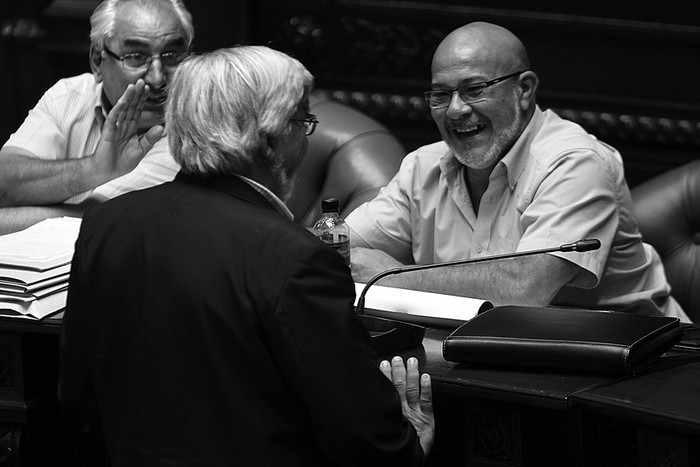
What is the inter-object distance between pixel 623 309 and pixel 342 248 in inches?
28.9

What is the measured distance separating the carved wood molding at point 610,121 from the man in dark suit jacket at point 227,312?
220cm

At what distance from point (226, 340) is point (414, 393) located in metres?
0.41

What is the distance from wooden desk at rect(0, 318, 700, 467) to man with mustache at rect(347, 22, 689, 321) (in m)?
0.40

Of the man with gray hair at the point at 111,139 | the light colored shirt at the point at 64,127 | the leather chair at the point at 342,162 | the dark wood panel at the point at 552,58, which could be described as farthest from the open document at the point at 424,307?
the dark wood panel at the point at 552,58

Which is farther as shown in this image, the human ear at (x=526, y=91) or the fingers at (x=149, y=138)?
the fingers at (x=149, y=138)

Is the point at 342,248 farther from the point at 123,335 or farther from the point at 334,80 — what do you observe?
the point at 334,80

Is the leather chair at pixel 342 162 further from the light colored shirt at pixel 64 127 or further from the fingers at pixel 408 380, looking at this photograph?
the fingers at pixel 408 380

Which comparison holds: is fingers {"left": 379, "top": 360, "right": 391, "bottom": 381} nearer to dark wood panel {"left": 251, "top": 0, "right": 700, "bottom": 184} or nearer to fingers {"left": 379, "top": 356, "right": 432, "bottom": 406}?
fingers {"left": 379, "top": 356, "right": 432, "bottom": 406}

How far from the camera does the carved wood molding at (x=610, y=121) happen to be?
382cm

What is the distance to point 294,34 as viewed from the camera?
14.2 feet

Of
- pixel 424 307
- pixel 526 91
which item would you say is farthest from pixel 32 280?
pixel 526 91

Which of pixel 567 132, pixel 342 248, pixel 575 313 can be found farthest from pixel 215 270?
pixel 567 132

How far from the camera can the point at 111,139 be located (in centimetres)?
327

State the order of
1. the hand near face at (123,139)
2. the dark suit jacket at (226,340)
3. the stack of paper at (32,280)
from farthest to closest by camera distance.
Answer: the hand near face at (123,139)
the stack of paper at (32,280)
the dark suit jacket at (226,340)
